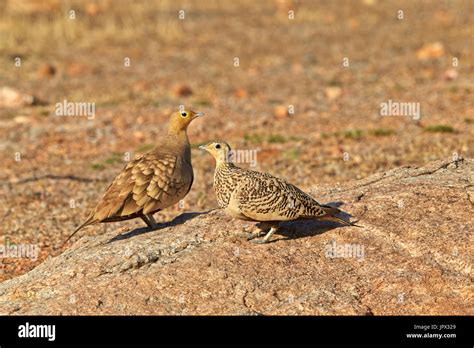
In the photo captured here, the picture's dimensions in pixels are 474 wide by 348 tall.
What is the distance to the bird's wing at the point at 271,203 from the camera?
6.81 meters

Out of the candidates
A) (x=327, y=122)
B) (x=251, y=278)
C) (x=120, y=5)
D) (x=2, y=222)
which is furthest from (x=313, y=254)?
(x=120, y=5)

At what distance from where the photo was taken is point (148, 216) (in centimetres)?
804

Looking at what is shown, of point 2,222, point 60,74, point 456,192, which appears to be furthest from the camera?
point 60,74

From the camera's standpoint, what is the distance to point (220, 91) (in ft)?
66.1

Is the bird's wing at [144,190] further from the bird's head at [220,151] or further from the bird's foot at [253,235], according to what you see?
the bird's foot at [253,235]

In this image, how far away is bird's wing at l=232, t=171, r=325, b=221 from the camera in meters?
6.81

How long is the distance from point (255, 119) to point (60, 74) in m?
7.80

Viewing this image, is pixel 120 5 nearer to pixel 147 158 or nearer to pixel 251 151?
pixel 251 151

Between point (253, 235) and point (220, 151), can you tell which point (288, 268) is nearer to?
point (253, 235)

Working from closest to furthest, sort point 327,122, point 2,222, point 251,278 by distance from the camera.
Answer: point 251,278 < point 2,222 < point 327,122

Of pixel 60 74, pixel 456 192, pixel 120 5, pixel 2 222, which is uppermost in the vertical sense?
pixel 120 5

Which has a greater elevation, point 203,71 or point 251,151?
point 203,71

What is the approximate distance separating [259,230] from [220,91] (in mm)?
13084

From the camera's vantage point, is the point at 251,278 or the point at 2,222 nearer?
the point at 251,278
